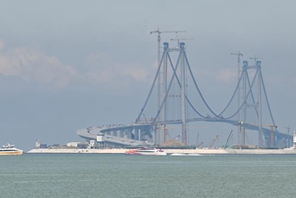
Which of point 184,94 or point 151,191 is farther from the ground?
point 184,94

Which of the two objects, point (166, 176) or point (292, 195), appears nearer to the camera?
point (292, 195)

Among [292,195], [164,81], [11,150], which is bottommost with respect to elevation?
[292,195]

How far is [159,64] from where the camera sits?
617 ft

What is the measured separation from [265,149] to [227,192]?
430ft

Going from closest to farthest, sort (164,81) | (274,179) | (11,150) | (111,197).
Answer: (111,197), (274,179), (11,150), (164,81)

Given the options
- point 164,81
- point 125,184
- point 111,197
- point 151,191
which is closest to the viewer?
point 111,197

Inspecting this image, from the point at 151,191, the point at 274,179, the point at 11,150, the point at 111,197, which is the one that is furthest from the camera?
the point at 11,150

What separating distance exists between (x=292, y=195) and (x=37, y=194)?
579 inches

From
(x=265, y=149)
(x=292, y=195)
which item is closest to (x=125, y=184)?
(x=292, y=195)

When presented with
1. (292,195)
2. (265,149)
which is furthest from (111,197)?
(265,149)

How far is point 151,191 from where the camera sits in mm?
57062

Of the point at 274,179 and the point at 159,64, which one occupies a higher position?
the point at 159,64

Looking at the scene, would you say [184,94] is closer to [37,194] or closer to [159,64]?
[159,64]

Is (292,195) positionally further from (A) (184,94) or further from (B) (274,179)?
(A) (184,94)
